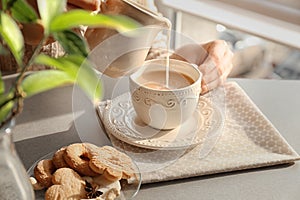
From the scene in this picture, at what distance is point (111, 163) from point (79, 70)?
0.35 meters

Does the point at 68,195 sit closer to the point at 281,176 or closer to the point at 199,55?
the point at 281,176

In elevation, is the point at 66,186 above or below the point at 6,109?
below

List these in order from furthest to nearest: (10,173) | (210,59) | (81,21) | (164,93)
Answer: (210,59), (164,93), (10,173), (81,21)

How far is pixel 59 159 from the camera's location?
0.77 m

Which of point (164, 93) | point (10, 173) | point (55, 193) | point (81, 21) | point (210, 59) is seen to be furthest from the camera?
point (210, 59)

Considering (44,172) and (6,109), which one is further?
(44,172)

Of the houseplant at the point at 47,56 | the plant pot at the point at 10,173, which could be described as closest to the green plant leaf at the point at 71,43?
the houseplant at the point at 47,56

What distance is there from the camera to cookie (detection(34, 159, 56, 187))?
0.73 meters

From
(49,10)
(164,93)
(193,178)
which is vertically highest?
(49,10)

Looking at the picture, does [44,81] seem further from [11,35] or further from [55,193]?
[55,193]

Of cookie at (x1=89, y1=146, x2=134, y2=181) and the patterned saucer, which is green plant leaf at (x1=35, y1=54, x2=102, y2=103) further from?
the patterned saucer

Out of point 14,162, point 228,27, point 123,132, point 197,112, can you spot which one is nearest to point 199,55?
point 197,112

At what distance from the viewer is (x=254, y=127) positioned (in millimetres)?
909

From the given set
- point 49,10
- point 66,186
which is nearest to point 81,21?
point 49,10
